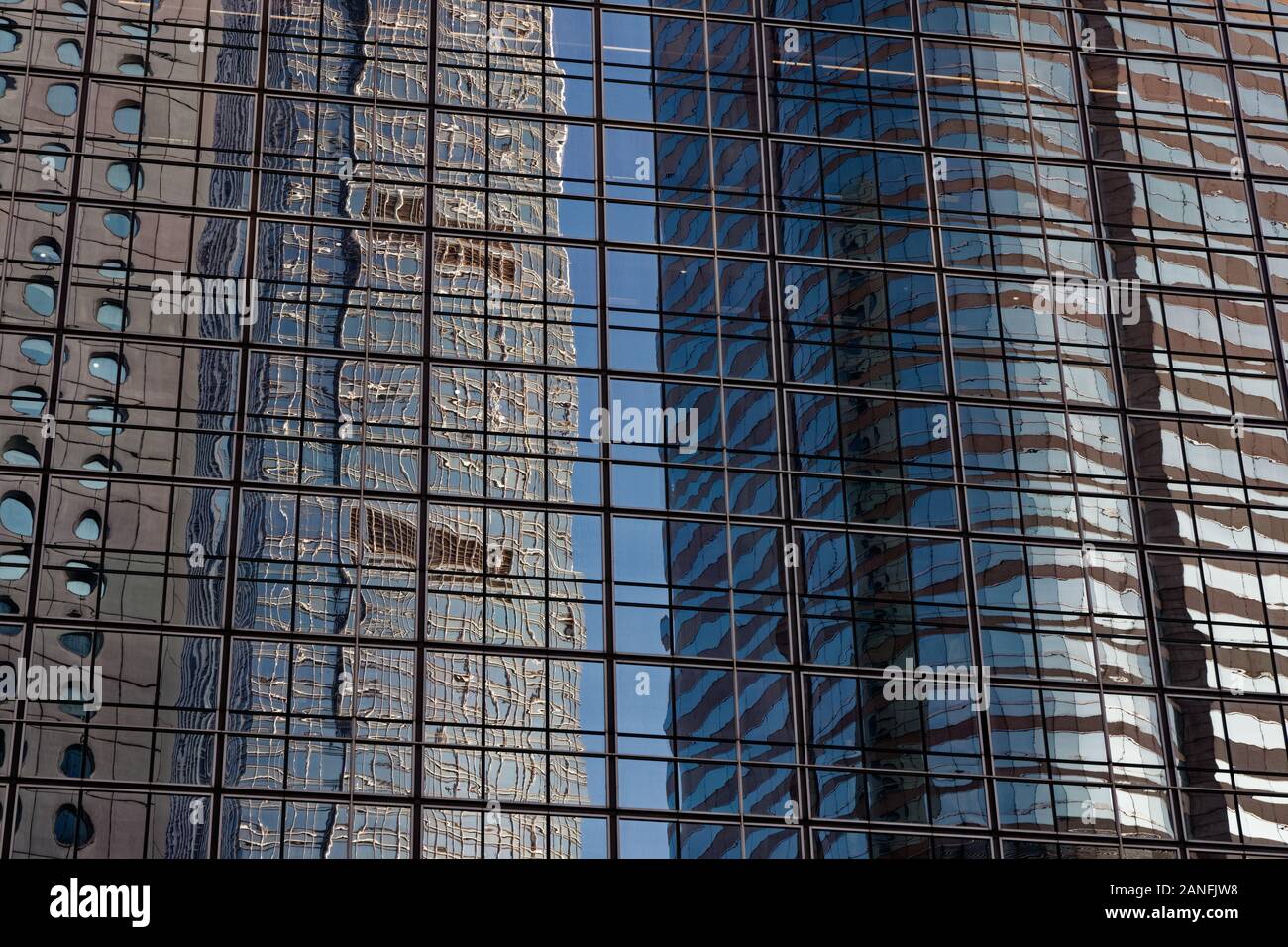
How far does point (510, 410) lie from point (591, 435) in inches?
193

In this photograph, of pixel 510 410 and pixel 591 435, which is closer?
pixel 591 435

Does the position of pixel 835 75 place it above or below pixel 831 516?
above

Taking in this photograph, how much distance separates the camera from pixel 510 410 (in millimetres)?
24734

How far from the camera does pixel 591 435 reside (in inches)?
787

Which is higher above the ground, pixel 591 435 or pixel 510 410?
pixel 510 410

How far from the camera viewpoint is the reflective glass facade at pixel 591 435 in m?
19.4

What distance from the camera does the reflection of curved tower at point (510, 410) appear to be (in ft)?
74.5

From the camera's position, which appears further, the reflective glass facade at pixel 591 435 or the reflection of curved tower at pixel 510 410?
the reflection of curved tower at pixel 510 410

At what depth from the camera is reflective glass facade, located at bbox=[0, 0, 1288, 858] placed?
19391 mm

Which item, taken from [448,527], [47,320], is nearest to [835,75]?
[448,527]

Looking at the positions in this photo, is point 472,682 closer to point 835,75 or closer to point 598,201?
A: point 598,201

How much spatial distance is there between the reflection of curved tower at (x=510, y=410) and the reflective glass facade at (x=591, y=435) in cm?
12

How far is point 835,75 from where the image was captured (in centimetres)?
2973
